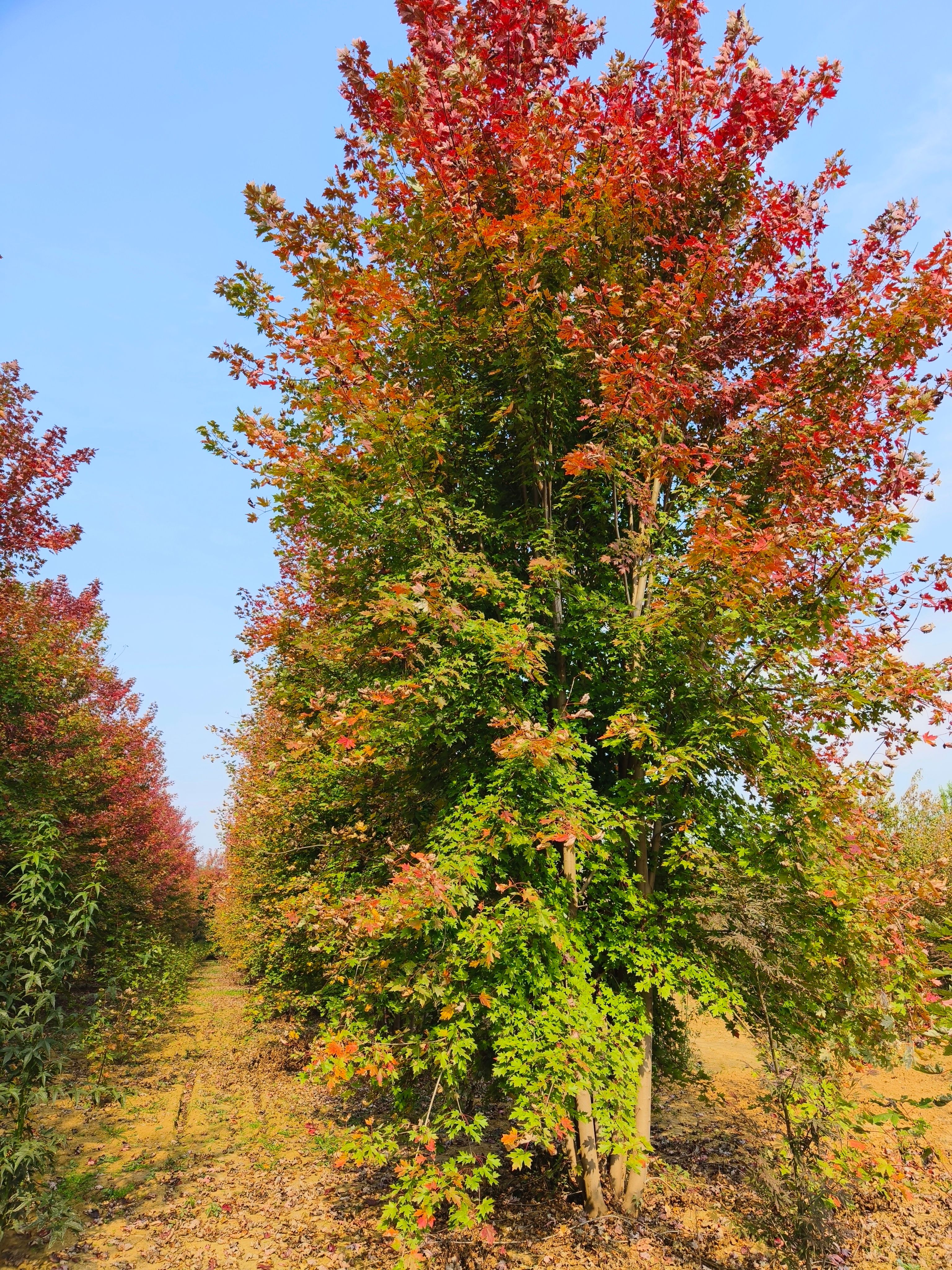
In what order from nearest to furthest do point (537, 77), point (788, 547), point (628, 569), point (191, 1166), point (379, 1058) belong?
1. point (379, 1058)
2. point (788, 547)
3. point (537, 77)
4. point (628, 569)
5. point (191, 1166)

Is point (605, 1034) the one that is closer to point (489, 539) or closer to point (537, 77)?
point (489, 539)

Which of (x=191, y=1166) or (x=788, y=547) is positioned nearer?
(x=788, y=547)

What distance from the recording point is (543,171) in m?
5.62

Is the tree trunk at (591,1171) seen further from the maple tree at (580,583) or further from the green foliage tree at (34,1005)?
the green foliage tree at (34,1005)

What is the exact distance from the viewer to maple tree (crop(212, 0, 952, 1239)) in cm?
532

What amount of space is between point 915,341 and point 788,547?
250 cm

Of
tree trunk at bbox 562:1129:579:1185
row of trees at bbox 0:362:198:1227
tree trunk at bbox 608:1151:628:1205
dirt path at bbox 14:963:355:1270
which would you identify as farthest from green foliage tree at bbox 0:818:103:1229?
tree trunk at bbox 608:1151:628:1205

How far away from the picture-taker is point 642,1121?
20.9ft

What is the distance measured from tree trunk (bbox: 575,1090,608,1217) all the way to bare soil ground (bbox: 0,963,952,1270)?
0.14 metres

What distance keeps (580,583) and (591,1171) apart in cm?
611

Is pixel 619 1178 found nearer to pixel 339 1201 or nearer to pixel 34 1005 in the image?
pixel 339 1201

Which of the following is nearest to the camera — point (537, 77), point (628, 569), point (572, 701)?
point (537, 77)

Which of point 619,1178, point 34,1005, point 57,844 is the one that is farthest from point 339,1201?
point 57,844

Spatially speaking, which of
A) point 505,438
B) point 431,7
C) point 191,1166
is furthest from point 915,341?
point 191,1166
